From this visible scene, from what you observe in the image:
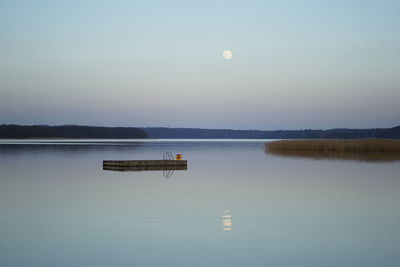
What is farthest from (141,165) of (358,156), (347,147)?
(347,147)

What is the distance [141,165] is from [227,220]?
21.1 m

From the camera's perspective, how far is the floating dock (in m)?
34.4

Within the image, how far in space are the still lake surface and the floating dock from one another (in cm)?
891

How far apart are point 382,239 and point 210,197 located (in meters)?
8.54

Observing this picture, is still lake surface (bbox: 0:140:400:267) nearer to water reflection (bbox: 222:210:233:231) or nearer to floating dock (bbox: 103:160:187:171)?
water reflection (bbox: 222:210:233:231)

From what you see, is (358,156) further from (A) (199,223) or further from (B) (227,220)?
(A) (199,223)

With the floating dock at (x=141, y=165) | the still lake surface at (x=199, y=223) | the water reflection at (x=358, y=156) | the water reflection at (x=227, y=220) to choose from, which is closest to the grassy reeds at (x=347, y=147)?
the water reflection at (x=358, y=156)

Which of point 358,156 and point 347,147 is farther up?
point 347,147

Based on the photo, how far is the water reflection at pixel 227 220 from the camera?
43.3ft

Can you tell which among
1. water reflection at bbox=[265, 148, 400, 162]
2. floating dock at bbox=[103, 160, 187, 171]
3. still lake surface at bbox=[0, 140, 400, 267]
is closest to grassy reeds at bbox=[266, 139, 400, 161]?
water reflection at bbox=[265, 148, 400, 162]

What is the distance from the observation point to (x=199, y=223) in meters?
13.9

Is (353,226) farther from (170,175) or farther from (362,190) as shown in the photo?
(170,175)

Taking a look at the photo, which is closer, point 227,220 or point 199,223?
point 199,223

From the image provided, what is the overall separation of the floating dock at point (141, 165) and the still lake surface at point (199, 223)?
29.2ft
